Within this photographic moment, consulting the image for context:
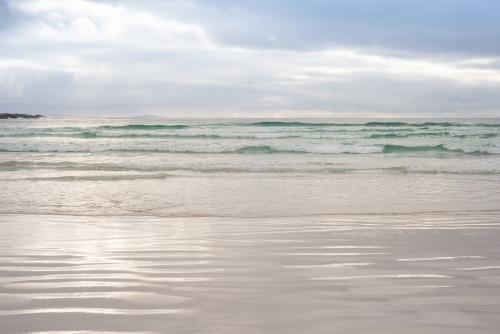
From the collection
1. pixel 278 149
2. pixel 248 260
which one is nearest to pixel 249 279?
pixel 248 260

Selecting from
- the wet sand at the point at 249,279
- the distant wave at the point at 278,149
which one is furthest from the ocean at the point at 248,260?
the distant wave at the point at 278,149

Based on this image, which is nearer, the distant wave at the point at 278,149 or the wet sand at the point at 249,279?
the wet sand at the point at 249,279

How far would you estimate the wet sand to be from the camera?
2.40 meters

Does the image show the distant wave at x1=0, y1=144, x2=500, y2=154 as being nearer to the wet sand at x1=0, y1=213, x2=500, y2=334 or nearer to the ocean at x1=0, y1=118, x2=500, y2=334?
the ocean at x1=0, y1=118, x2=500, y2=334

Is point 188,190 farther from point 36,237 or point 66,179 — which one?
point 36,237

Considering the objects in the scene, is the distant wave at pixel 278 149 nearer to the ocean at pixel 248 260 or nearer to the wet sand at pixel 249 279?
the ocean at pixel 248 260

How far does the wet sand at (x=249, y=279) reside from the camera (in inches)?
94.4

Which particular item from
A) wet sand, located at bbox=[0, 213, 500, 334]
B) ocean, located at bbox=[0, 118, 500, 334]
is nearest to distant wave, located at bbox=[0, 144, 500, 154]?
ocean, located at bbox=[0, 118, 500, 334]

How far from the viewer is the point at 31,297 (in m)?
2.73

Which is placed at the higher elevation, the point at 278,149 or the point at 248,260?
the point at 278,149

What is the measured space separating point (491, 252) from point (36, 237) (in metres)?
4.58

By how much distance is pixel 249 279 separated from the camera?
313 cm

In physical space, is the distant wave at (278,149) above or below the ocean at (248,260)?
above

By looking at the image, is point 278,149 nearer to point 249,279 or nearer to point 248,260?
point 248,260
